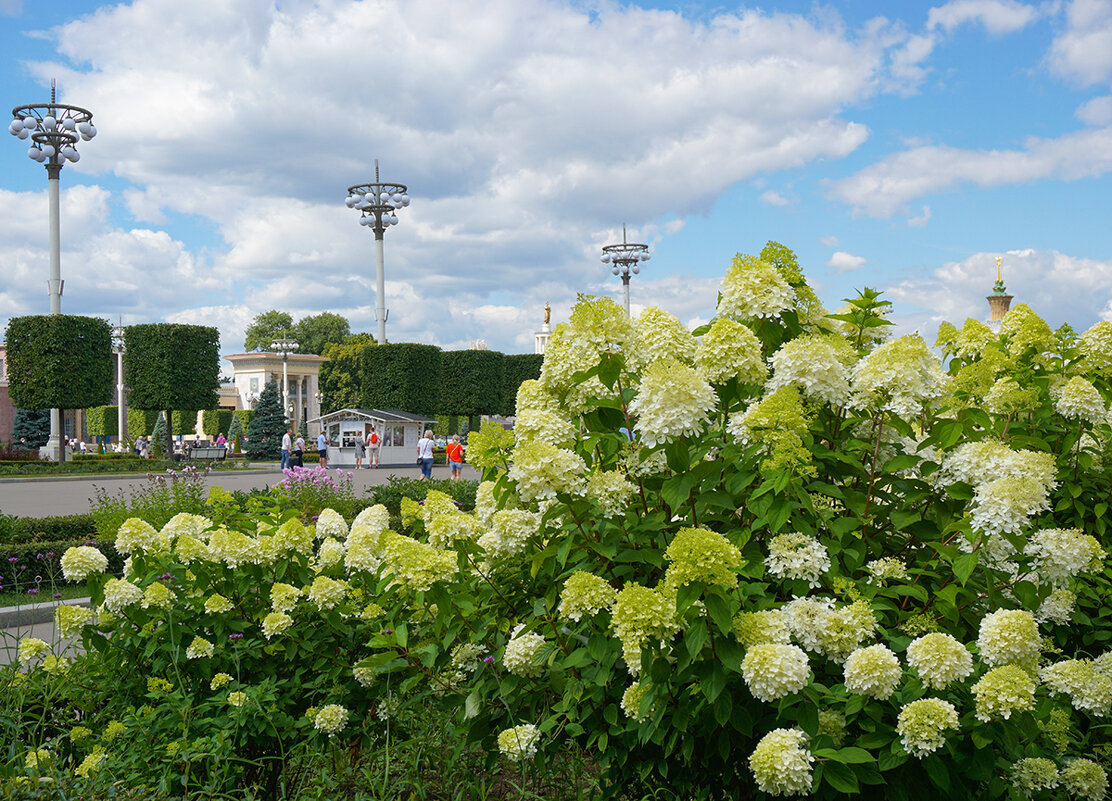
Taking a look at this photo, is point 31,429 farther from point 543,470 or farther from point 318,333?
point 543,470

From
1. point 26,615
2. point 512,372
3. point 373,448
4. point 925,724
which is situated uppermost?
point 512,372

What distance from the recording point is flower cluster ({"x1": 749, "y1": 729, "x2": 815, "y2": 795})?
7.12 ft

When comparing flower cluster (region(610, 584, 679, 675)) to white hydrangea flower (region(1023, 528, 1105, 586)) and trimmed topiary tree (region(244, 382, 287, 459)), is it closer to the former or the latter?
white hydrangea flower (region(1023, 528, 1105, 586))

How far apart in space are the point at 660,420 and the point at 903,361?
2.92 feet

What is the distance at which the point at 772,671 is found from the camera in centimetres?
217

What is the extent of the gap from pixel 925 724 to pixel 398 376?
45.2 m

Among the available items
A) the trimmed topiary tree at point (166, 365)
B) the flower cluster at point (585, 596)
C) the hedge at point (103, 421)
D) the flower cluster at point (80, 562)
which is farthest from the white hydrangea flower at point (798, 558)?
the hedge at point (103, 421)

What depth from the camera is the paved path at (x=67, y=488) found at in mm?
17237

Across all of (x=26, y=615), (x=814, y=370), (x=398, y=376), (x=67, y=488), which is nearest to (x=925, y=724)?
(x=814, y=370)

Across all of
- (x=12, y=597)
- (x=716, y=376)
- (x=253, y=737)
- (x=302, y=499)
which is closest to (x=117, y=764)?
(x=253, y=737)

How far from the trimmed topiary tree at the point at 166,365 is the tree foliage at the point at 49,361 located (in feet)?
14.0

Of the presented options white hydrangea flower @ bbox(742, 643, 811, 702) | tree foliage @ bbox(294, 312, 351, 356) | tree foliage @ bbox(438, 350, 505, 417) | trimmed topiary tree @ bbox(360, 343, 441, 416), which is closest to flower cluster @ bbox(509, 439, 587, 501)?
white hydrangea flower @ bbox(742, 643, 811, 702)

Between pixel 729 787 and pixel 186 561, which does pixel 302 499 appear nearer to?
pixel 186 561

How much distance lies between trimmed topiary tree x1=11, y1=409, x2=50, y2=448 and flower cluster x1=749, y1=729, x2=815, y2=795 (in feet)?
197
